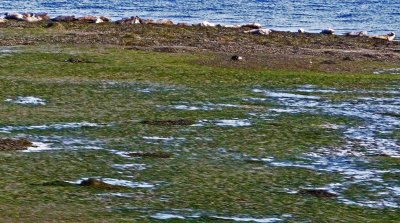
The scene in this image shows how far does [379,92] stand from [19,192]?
19363mm

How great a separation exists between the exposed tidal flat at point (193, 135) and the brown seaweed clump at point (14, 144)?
64 mm

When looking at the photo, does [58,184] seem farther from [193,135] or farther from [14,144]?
[193,135]

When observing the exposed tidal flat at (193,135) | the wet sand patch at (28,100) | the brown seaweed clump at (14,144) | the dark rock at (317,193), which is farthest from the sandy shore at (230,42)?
the dark rock at (317,193)

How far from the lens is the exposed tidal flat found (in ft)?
59.6

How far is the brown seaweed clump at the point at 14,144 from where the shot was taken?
74.5ft

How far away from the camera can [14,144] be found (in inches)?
908

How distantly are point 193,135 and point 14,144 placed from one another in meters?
4.76

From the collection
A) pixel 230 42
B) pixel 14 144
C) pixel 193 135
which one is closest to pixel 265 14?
pixel 230 42

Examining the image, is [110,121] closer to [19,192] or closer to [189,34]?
[19,192]

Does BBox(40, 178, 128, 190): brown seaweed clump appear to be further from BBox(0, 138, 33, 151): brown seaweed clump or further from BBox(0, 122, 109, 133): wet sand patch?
BBox(0, 122, 109, 133): wet sand patch

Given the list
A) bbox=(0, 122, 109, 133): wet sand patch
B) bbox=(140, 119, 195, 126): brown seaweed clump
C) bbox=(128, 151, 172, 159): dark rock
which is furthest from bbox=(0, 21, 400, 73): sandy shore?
bbox=(128, 151, 172, 159): dark rock

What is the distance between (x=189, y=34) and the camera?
184ft

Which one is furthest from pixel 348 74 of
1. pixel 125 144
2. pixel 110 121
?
pixel 125 144

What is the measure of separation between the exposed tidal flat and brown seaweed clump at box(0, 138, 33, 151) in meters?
0.06
